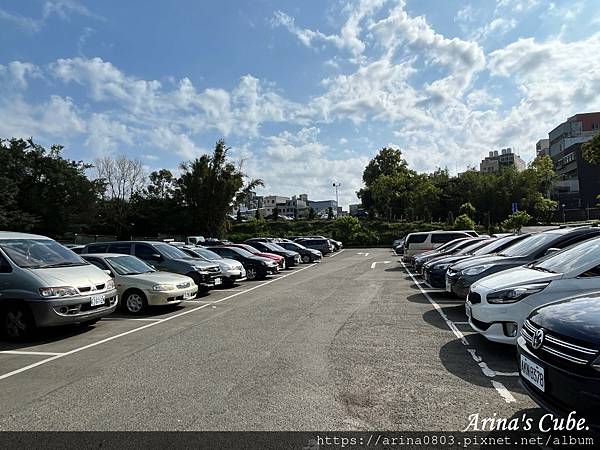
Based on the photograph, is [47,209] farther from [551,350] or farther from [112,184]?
[551,350]

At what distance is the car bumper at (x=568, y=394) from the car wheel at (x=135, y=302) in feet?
27.9

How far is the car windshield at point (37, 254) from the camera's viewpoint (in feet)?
25.7

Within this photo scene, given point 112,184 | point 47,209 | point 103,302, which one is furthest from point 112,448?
point 112,184

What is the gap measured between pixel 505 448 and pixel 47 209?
44.2 m

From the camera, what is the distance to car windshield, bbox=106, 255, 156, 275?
10531 mm

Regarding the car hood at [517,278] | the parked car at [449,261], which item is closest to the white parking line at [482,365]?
the car hood at [517,278]

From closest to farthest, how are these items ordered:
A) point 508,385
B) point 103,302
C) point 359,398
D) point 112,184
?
point 359,398 < point 508,385 < point 103,302 < point 112,184

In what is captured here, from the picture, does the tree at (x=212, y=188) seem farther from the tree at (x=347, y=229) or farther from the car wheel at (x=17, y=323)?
the car wheel at (x=17, y=323)

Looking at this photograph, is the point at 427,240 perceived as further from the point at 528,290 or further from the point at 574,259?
the point at 528,290

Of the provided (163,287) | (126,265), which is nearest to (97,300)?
(163,287)

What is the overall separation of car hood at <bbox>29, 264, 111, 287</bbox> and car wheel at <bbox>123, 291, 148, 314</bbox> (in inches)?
60.5

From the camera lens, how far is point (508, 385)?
4.78m

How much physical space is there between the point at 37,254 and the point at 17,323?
53.6 inches

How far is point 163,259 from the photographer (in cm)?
1300
